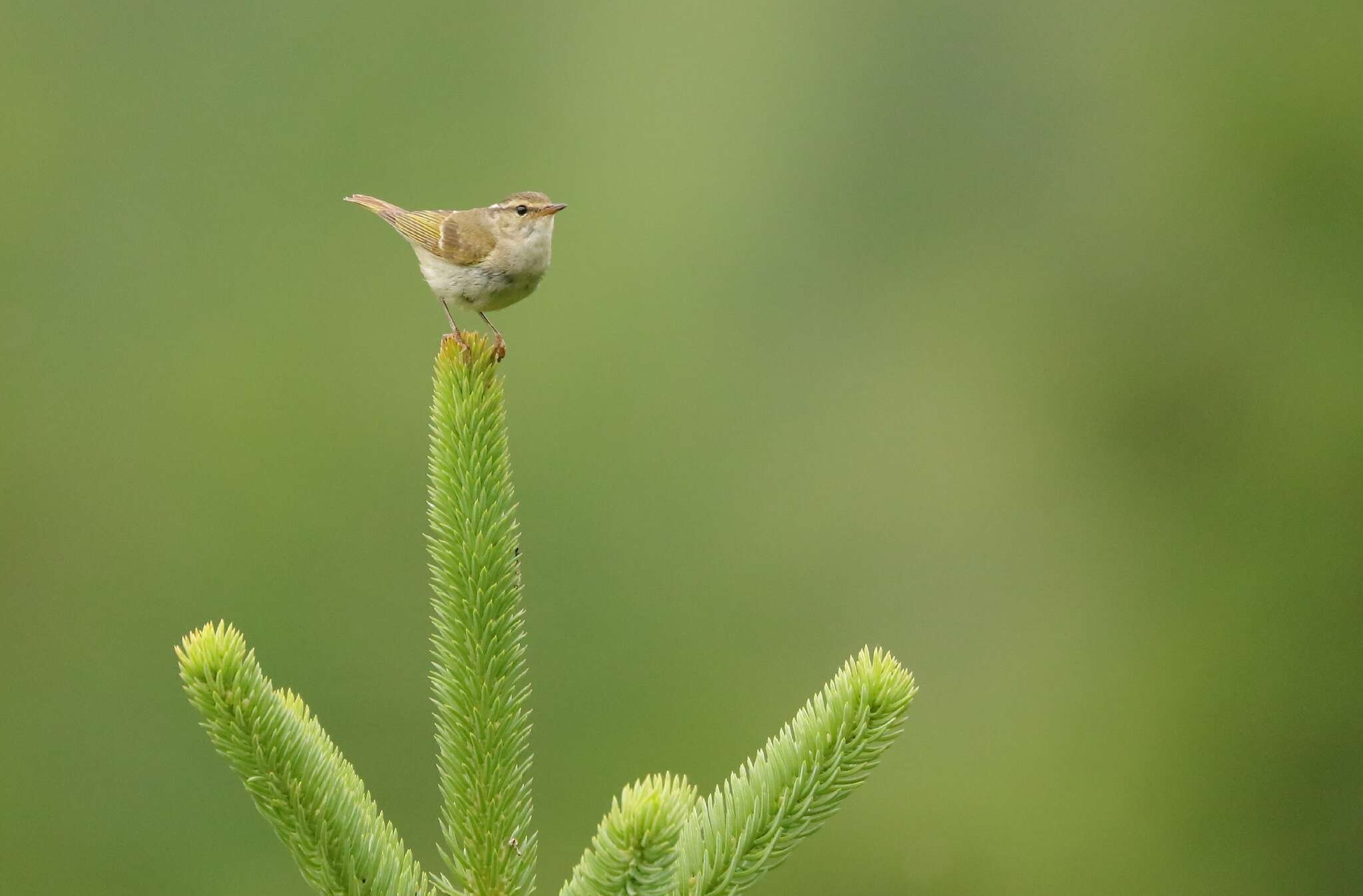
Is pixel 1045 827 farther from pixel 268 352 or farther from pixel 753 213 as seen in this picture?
pixel 268 352

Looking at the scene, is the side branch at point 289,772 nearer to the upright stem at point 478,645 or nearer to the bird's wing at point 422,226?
the upright stem at point 478,645

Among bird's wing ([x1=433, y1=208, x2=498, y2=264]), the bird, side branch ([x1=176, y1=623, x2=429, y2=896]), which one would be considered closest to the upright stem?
side branch ([x1=176, y1=623, x2=429, y2=896])

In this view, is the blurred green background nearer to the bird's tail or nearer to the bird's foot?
the bird's tail

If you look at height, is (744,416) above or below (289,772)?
above

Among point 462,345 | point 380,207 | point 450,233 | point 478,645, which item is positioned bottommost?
point 478,645

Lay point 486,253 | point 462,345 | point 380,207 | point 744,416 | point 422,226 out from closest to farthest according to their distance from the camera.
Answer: point 462,345
point 486,253
point 422,226
point 380,207
point 744,416

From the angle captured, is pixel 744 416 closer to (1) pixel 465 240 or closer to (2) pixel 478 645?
(1) pixel 465 240

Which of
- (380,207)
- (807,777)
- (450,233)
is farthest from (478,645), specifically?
(380,207)
